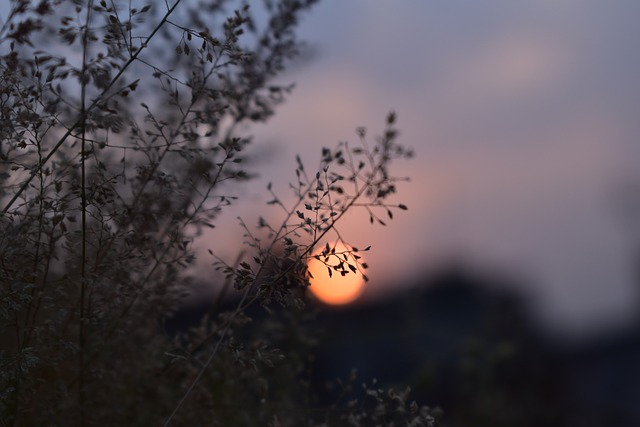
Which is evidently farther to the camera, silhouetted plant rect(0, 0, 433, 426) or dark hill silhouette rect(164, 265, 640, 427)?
dark hill silhouette rect(164, 265, 640, 427)

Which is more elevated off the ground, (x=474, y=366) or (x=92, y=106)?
(x=474, y=366)

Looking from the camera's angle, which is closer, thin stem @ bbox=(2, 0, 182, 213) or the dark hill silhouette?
thin stem @ bbox=(2, 0, 182, 213)

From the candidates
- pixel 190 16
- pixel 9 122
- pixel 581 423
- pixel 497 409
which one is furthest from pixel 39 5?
pixel 581 423

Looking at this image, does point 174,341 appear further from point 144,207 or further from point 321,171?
point 321,171

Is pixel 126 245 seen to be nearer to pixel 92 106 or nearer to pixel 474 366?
pixel 92 106

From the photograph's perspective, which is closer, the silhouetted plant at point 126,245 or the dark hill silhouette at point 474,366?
the silhouetted plant at point 126,245

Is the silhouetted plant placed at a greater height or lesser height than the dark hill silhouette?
lesser

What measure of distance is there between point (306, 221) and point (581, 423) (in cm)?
588

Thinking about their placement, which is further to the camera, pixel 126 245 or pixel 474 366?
pixel 474 366

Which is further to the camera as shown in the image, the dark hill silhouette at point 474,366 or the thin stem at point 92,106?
the dark hill silhouette at point 474,366

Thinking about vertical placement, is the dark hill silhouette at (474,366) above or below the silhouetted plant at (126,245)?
above

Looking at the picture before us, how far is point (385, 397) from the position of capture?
97.8 inches

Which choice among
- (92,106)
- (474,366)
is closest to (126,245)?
(92,106)

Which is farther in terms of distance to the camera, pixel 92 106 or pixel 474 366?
pixel 474 366
